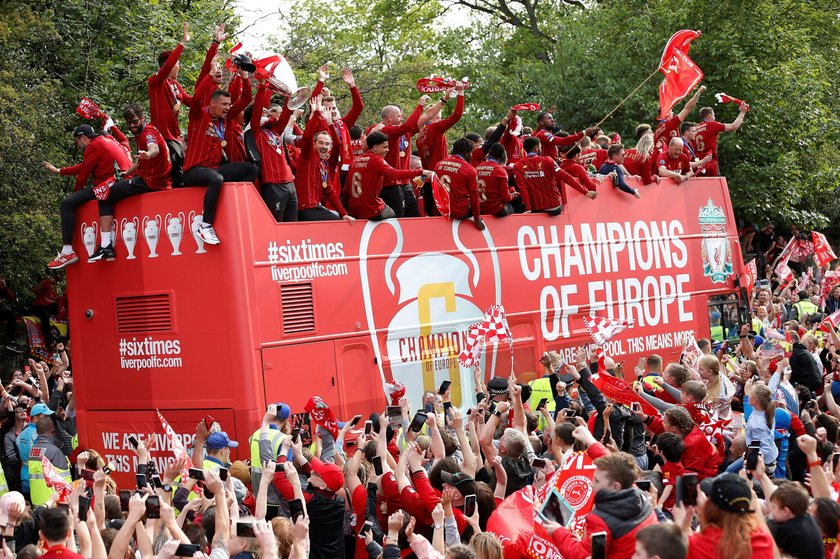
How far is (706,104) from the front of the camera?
82.0 feet

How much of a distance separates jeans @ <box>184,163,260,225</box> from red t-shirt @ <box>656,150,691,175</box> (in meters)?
7.14

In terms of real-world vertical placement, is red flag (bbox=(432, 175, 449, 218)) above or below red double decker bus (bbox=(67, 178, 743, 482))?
above

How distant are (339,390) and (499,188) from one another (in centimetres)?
344

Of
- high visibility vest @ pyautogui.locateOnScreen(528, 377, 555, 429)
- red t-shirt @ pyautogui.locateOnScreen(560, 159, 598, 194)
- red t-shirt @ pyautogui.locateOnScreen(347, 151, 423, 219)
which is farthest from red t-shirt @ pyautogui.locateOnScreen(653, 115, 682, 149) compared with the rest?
red t-shirt @ pyautogui.locateOnScreen(347, 151, 423, 219)

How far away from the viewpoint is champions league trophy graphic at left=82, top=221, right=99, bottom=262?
10.9 metres

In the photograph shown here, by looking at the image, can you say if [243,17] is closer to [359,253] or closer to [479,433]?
[359,253]

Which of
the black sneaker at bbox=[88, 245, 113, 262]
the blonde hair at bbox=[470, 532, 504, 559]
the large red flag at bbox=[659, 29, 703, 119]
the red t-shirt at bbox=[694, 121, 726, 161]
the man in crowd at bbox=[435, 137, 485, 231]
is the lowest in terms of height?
the blonde hair at bbox=[470, 532, 504, 559]

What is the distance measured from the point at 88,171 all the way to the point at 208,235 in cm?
191

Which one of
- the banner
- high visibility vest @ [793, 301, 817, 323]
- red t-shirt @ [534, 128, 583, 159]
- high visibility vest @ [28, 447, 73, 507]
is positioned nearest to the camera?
the banner

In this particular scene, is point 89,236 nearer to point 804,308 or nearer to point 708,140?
point 708,140

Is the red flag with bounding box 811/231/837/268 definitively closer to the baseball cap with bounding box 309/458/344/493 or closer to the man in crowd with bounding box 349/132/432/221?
the man in crowd with bounding box 349/132/432/221

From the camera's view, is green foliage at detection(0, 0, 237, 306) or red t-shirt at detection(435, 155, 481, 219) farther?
green foliage at detection(0, 0, 237, 306)

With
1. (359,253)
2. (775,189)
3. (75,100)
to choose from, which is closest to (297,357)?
(359,253)

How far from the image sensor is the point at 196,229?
34.0 feet
